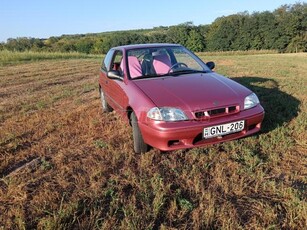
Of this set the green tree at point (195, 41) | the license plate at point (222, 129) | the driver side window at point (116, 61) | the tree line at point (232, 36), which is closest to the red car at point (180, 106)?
the license plate at point (222, 129)

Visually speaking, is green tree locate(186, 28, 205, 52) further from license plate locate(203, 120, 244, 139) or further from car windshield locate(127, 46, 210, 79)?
license plate locate(203, 120, 244, 139)

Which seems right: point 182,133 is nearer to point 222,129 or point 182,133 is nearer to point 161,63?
point 222,129

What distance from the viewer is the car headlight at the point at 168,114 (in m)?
3.59

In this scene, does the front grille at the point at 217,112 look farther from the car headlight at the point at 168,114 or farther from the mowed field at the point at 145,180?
the mowed field at the point at 145,180

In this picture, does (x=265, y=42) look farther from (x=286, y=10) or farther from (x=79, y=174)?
(x=79, y=174)

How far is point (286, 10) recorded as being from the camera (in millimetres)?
63375

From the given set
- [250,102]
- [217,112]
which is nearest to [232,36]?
[250,102]

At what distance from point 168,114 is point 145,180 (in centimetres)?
83

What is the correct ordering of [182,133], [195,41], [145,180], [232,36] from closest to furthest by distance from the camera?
[145,180] → [182,133] → [232,36] → [195,41]

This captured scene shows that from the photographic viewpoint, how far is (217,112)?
368cm

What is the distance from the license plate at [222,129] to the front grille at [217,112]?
139 mm

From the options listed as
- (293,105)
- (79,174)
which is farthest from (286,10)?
(79,174)

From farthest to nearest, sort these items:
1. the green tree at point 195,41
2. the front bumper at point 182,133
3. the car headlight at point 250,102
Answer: the green tree at point 195,41
the car headlight at point 250,102
the front bumper at point 182,133

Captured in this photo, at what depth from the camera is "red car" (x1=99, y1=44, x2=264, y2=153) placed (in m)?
3.58
